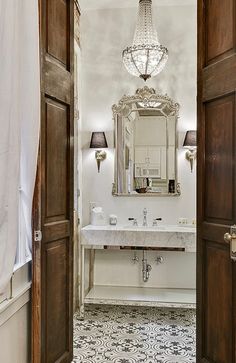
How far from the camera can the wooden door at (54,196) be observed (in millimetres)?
2004

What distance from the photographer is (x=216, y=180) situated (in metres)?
2.12

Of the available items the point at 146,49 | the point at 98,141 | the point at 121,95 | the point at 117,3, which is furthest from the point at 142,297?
the point at 117,3

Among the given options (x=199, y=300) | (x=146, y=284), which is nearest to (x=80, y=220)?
(x=146, y=284)

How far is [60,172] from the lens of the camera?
229cm

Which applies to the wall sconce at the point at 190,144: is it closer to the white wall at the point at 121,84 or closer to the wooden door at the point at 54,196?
the white wall at the point at 121,84

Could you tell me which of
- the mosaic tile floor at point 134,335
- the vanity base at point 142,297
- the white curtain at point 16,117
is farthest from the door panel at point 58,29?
the vanity base at point 142,297

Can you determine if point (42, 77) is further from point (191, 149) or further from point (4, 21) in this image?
point (191, 149)

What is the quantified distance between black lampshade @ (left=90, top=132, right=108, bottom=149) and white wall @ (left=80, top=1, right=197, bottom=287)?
0.09 m

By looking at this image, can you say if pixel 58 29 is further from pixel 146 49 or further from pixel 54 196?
pixel 146 49

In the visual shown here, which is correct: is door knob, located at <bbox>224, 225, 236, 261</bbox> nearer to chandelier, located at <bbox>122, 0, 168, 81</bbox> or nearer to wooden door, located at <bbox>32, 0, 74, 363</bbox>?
wooden door, located at <bbox>32, 0, 74, 363</bbox>

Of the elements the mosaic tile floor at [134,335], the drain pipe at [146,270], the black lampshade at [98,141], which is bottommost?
the mosaic tile floor at [134,335]

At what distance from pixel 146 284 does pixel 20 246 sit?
240 centimetres

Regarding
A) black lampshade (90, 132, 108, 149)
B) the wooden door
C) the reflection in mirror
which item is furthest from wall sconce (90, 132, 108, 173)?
the wooden door

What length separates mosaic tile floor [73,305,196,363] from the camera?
8.98ft
